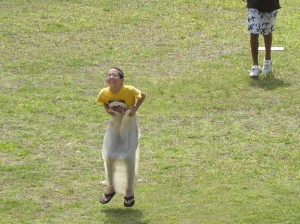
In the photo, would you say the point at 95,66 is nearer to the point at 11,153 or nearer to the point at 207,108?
the point at 207,108

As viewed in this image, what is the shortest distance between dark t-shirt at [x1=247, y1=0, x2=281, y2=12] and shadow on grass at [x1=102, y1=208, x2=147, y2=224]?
5588mm

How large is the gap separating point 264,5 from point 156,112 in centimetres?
264

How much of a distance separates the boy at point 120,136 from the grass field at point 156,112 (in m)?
0.26

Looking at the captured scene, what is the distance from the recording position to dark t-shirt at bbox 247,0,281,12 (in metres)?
15.0

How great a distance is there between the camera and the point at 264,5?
591 inches

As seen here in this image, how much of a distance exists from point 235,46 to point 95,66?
2.60 meters

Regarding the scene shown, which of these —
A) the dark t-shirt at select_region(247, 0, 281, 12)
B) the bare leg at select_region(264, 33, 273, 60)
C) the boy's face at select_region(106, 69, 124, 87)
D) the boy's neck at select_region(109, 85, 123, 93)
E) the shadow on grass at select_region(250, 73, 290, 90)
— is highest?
the boy's face at select_region(106, 69, 124, 87)

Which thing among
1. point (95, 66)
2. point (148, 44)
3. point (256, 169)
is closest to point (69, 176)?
point (256, 169)

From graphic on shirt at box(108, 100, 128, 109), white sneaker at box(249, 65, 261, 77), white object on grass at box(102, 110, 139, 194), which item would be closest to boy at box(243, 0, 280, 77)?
white sneaker at box(249, 65, 261, 77)

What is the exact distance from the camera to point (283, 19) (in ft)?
61.3

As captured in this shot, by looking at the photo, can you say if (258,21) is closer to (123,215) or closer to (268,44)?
(268,44)

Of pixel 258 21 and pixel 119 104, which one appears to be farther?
pixel 258 21

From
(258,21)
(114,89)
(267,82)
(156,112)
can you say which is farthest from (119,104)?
(258,21)

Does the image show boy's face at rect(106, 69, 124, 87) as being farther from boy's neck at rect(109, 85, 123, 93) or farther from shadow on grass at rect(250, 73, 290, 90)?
shadow on grass at rect(250, 73, 290, 90)
